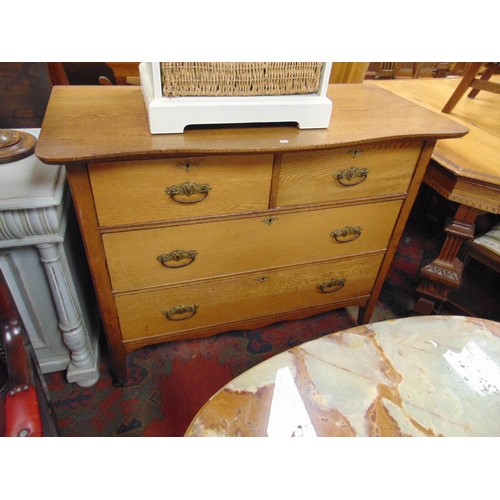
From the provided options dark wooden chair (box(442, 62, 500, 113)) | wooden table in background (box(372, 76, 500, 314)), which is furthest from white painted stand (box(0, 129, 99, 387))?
dark wooden chair (box(442, 62, 500, 113))

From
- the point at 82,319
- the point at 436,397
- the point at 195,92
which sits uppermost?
the point at 195,92

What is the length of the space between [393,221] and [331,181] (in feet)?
1.24

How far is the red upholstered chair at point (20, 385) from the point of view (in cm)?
71

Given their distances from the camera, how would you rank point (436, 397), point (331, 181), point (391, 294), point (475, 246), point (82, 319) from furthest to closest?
1. point (391, 294)
2. point (475, 246)
3. point (82, 319)
4. point (331, 181)
5. point (436, 397)

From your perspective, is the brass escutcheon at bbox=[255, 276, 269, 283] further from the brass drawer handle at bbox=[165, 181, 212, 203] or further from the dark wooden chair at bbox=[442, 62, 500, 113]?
the dark wooden chair at bbox=[442, 62, 500, 113]

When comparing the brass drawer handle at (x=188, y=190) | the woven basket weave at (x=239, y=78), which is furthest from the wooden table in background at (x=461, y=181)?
the brass drawer handle at (x=188, y=190)

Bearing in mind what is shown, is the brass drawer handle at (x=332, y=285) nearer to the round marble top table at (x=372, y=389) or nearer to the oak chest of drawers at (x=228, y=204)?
the oak chest of drawers at (x=228, y=204)

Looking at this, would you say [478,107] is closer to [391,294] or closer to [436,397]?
[391,294]

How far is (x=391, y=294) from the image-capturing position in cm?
201

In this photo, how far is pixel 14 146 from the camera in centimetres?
121

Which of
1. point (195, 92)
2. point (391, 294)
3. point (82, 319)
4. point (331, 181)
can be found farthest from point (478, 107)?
point (82, 319)

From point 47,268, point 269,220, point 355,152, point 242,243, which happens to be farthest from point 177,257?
point 355,152

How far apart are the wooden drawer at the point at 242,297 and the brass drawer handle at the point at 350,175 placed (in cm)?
37

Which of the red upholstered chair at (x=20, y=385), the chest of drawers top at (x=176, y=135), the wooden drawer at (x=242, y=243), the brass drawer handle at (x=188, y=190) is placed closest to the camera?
the red upholstered chair at (x=20, y=385)
